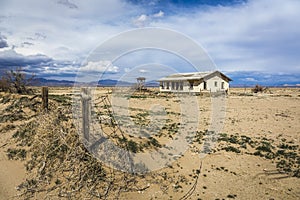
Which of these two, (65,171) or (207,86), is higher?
(207,86)

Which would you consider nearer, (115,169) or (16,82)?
(115,169)

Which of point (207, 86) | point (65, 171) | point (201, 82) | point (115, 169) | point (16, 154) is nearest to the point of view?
point (65, 171)

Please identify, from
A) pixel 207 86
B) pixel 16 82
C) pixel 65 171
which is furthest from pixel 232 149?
pixel 207 86

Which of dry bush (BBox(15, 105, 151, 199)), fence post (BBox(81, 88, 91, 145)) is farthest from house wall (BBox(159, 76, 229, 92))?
dry bush (BBox(15, 105, 151, 199))

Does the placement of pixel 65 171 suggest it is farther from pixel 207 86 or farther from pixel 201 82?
pixel 207 86

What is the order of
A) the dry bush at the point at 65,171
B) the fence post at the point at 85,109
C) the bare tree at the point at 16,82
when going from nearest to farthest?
the dry bush at the point at 65,171 → the fence post at the point at 85,109 → the bare tree at the point at 16,82

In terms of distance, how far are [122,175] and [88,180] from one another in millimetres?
825

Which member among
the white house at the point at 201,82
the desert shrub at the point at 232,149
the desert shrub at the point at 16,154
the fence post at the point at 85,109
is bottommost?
the desert shrub at the point at 232,149

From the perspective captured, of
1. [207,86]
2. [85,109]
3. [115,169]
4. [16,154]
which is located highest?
[207,86]

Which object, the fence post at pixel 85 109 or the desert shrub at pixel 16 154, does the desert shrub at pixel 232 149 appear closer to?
the fence post at pixel 85 109

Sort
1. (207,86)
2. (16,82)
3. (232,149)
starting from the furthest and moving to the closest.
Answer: (207,86), (16,82), (232,149)

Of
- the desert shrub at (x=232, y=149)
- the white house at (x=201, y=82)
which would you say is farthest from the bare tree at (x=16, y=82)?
the white house at (x=201, y=82)

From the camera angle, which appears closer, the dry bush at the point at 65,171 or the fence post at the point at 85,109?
the dry bush at the point at 65,171

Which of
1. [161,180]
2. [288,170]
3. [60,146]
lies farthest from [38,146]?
[288,170]
